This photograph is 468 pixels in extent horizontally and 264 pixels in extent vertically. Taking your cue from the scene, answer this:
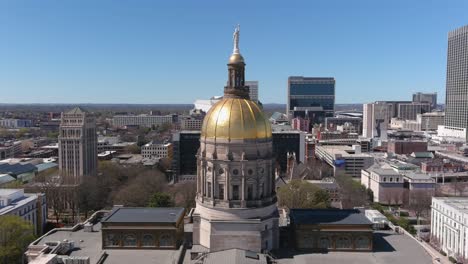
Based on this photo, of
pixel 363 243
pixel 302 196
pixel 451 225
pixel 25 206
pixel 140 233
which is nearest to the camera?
pixel 140 233

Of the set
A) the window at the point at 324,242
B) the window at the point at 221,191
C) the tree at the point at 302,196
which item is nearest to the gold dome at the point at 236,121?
the window at the point at 221,191

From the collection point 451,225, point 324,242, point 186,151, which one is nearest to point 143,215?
point 324,242

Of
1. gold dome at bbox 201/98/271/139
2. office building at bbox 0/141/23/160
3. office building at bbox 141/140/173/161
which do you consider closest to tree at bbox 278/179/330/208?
gold dome at bbox 201/98/271/139

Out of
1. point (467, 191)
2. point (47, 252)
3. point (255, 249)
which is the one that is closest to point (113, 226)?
point (47, 252)

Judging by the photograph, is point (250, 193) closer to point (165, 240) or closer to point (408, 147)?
point (165, 240)

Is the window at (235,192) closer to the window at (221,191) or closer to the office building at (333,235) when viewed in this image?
the window at (221,191)
